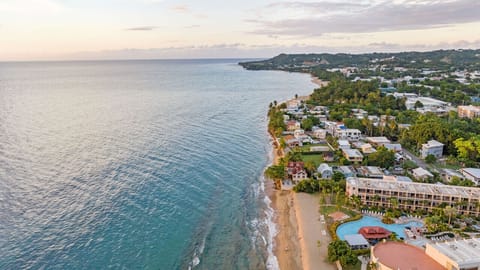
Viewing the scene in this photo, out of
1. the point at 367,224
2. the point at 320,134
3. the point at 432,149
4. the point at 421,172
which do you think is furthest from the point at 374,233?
the point at 320,134

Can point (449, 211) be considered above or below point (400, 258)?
below

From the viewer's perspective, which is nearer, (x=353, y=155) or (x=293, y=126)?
(x=353, y=155)

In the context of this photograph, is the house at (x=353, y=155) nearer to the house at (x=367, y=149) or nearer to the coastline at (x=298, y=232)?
the house at (x=367, y=149)

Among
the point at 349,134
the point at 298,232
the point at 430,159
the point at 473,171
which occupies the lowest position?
the point at 298,232

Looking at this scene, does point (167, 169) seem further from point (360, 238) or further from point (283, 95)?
point (283, 95)

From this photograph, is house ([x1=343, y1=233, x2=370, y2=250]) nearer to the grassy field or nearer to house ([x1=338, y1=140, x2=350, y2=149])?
the grassy field

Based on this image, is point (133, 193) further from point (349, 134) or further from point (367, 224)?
point (349, 134)

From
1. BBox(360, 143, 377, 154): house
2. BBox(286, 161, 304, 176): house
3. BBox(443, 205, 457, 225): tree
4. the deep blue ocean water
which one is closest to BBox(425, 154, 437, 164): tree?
BBox(360, 143, 377, 154): house

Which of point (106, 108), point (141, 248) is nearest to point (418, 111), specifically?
point (141, 248)
